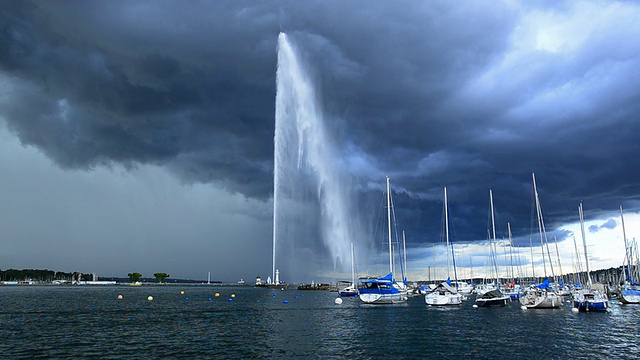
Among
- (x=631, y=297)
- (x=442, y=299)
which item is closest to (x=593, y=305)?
(x=442, y=299)

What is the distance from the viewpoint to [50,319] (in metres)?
69.1

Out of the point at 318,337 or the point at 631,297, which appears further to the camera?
the point at 631,297

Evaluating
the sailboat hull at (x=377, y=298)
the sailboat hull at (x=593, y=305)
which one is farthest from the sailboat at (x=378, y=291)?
the sailboat hull at (x=593, y=305)

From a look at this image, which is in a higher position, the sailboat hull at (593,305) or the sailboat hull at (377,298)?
the sailboat hull at (377,298)

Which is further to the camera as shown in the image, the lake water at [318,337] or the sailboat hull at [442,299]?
the sailboat hull at [442,299]

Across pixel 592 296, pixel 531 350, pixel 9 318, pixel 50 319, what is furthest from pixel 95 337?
pixel 592 296

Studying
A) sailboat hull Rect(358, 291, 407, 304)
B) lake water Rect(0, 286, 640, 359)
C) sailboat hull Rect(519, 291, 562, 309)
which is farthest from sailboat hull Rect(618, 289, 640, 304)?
sailboat hull Rect(358, 291, 407, 304)

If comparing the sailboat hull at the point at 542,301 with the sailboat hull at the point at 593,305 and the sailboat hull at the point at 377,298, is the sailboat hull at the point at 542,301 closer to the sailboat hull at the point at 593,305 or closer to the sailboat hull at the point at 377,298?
the sailboat hull at the point at 593,305

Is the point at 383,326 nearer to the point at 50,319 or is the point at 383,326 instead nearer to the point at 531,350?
the point at 531,350

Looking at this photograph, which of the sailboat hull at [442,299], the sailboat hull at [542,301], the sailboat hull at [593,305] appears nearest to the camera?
the sailboat hull at [593,305]

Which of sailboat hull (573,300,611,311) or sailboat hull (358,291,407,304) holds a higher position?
sailboat hull (358,291,407,304)

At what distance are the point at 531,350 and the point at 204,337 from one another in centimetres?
3526

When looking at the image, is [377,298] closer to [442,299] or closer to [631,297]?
[442,299]

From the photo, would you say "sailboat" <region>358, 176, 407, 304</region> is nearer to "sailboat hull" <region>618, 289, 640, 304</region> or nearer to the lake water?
the lake water
